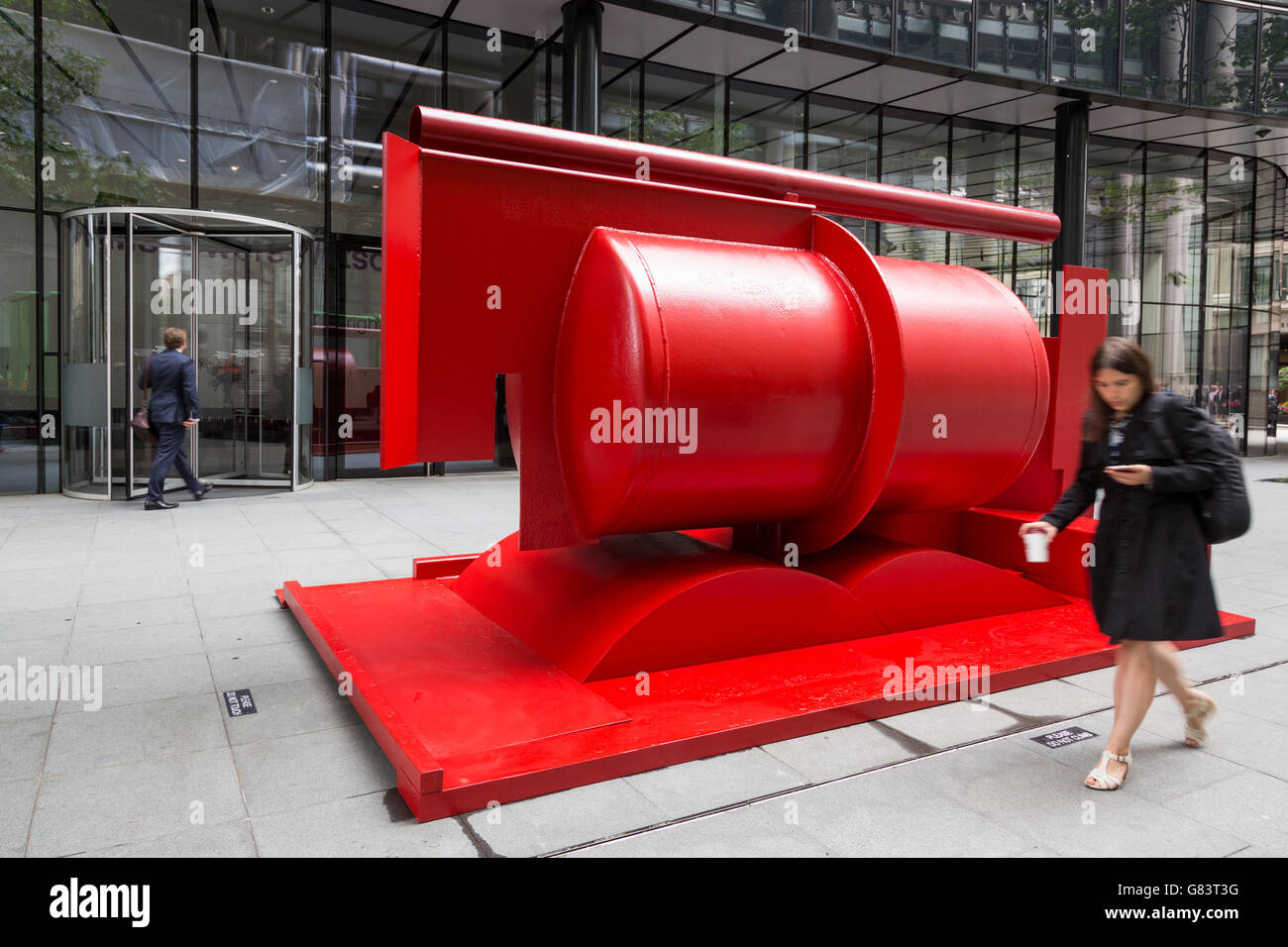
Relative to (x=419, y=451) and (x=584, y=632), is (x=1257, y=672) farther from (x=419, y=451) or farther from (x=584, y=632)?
(x=419, y=451)

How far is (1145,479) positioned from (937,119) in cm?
1636

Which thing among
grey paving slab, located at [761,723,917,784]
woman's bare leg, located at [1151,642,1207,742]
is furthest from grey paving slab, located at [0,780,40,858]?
woman's bare leg, located at [1151,642,1207,742]

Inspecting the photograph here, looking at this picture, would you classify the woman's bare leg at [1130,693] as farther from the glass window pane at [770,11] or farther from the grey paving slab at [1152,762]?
the glass window pane at [770,11]

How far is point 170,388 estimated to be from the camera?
10.8 m

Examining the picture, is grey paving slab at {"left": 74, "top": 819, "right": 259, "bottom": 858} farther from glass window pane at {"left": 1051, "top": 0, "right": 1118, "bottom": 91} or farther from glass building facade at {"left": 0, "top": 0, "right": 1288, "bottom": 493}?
glass window pane at {"left": 1051, "top": 0, "right": 1118, "bottom": 91}

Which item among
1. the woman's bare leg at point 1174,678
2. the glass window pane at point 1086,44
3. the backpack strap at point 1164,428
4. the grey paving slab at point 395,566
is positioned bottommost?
the grey paving slab at point 395,566

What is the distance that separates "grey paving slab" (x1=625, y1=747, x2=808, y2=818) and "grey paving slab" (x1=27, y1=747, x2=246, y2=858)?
153 cm

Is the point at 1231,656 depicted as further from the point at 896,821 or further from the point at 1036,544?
the point at 896,821

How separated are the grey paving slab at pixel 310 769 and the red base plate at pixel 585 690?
126 mm

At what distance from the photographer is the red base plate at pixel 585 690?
3.48 metres

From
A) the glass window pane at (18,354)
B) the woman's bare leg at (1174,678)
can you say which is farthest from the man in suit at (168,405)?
the woman's bare leg at (1174,678)

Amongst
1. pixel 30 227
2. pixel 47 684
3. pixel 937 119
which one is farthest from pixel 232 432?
pixel 937 119

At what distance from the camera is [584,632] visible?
4.56 meters

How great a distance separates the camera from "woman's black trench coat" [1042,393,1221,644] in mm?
3531
